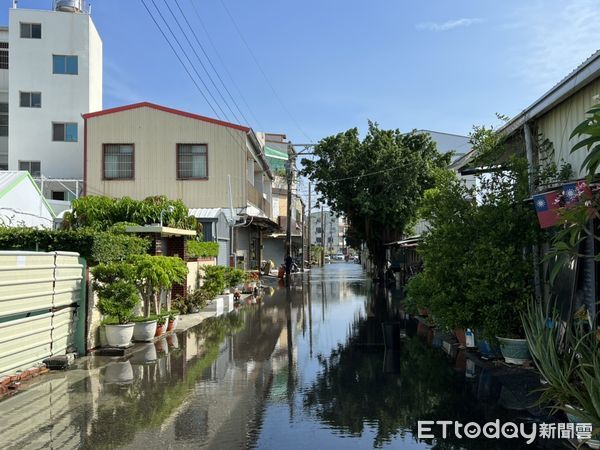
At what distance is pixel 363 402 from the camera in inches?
283

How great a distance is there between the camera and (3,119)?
3344cm

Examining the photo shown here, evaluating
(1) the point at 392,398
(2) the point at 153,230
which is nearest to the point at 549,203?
(1) the point at 392,398

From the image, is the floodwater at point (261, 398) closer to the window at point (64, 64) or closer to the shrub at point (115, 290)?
the shrub at point (115, 290)

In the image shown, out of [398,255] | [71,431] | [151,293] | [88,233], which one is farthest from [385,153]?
[71,431]

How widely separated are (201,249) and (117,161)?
404 inches

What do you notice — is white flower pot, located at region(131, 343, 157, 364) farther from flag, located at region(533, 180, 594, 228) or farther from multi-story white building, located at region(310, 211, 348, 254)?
multi-story white building, located at region(310, 211, 348, 254)

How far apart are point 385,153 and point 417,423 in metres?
23.2

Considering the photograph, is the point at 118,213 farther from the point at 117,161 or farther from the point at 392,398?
the point at 392,398

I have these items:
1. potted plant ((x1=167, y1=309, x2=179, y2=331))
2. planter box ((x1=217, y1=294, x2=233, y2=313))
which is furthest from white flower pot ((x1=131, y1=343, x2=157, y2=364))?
planter box ((x1=217, y1=294, x2=233, y2=313))

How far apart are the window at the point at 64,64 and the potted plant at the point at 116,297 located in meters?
24.8

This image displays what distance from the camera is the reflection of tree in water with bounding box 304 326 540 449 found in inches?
245

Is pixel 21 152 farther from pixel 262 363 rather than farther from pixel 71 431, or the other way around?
pixel 71 431

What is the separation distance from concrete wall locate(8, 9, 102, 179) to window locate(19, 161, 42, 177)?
223mm

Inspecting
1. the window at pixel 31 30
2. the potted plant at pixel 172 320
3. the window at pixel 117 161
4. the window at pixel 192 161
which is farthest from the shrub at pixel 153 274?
the window at pixel 31 30
